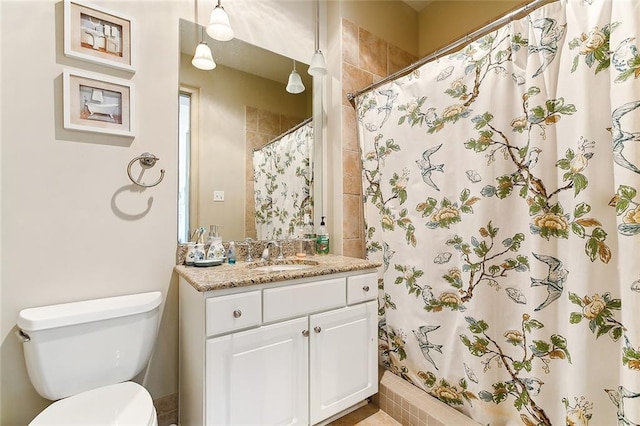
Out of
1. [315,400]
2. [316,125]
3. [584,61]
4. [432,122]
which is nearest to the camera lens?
[584,61]

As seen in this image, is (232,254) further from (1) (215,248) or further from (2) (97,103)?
(2) (97,103)

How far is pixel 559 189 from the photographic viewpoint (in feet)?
3.67

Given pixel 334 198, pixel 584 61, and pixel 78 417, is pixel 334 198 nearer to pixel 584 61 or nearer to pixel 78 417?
pixel 584 61

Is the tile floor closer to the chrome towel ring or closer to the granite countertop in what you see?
the granite countertop

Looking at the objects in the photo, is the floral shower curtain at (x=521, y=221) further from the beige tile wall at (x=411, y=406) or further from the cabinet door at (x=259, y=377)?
the cabinet door at (x=259, y=377)

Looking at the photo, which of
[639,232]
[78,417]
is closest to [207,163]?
[78,417]

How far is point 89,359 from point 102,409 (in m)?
0.20

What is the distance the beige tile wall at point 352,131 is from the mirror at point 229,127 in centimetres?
33

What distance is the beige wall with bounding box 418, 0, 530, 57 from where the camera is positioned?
2004 millimetres

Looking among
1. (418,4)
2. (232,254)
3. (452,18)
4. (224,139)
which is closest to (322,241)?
(232,254)

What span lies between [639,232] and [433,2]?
90.2 inches

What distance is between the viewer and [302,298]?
132 centimetres

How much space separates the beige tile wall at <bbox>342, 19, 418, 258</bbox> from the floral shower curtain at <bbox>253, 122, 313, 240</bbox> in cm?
25

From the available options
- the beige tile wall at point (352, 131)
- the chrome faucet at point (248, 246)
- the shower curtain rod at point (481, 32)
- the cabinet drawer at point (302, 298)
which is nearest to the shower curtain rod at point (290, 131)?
the beige tile wall at point (352, 131)
